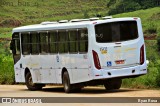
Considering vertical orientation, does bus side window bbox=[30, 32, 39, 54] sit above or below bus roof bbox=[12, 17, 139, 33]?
below

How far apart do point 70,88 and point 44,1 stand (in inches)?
4526

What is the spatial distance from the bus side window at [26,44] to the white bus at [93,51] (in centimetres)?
138

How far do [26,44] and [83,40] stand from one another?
5204mm

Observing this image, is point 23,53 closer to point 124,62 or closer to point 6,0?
point 124,62

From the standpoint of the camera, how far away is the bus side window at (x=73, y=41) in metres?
23.2

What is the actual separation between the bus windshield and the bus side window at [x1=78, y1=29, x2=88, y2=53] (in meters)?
0.47

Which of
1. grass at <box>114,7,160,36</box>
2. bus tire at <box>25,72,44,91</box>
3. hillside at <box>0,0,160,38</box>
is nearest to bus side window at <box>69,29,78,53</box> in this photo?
bus tire at <box>25,72,44,91</box>

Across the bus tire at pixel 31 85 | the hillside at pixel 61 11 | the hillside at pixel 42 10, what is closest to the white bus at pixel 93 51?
the bus tire at pixel 31 85

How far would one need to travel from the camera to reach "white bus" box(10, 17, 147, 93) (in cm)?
2223

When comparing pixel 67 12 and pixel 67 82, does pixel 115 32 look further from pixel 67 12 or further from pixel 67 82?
pixel 67 12

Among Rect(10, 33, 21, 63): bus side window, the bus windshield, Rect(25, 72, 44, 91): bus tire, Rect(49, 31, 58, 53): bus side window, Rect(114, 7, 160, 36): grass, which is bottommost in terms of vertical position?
Rect(114, 7, 160, 36): grass

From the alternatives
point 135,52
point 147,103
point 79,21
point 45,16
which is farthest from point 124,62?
point 45,16

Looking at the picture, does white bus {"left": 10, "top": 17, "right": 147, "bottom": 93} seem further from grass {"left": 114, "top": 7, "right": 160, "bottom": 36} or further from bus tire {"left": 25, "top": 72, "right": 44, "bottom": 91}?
grass {"left": 114, "top": 7, "right": 160, "bottom": 36}

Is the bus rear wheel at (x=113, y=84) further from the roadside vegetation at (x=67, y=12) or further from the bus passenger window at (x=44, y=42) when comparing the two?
the roadside vegetation at (x=67, y=12)
